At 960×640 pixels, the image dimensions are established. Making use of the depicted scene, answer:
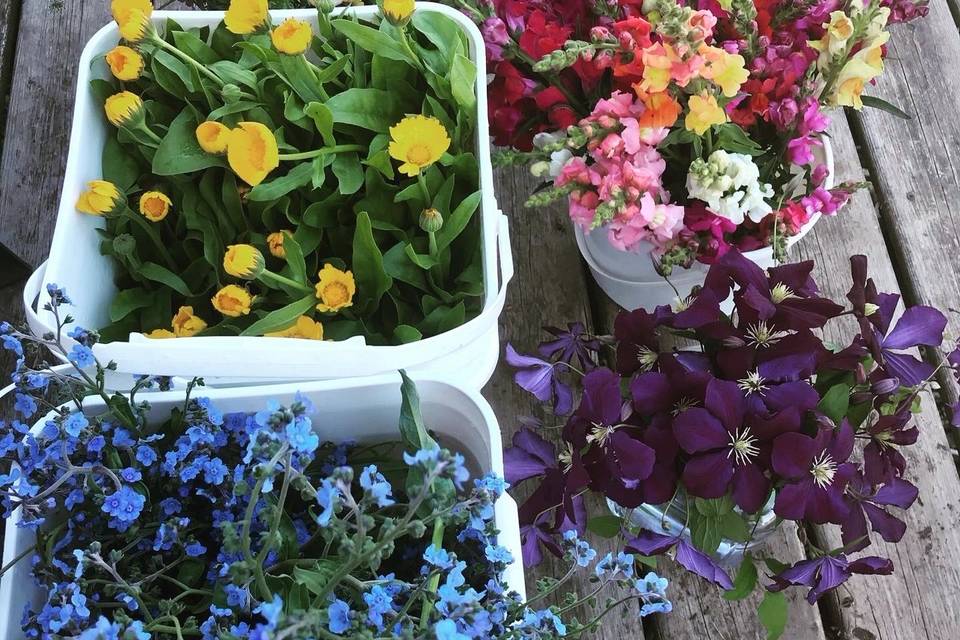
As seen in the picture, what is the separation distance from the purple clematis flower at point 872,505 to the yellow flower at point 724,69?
292 millimetres

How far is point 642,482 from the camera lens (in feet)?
1.81

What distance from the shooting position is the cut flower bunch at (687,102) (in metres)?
0.58

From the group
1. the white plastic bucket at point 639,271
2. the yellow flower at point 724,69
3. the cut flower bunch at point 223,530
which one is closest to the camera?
the cut flower bunch at point 223,530

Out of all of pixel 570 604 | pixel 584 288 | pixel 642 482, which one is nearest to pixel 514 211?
pixel 584 288

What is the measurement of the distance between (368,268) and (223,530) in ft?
0.91

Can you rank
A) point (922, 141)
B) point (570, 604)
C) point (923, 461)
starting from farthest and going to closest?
1. point (922, 141)
2. point (923, 461)
3. point (570, 604)

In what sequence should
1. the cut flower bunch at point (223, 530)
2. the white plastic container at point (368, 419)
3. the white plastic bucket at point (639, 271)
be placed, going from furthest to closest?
the white plastic bucket at point (639, 271) → the white plastic container at point (368, 419) → the cut flower bunch at point (223, 530)

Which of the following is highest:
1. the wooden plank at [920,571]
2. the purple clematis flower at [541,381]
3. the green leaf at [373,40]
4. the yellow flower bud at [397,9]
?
the yellow flower bud at [397,9]

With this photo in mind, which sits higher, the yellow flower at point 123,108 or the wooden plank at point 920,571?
the yellow flower at point 123,108

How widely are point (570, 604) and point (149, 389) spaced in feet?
1.00

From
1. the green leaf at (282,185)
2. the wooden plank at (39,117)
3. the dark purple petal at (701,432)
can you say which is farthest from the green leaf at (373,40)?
the wooden plank at (39,117)

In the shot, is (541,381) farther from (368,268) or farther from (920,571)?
(920,571)

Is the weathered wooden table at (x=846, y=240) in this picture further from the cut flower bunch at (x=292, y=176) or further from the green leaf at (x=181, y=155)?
the green leaf at (x=181, y=155)

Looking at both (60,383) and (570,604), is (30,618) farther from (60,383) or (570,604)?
(570,604)
